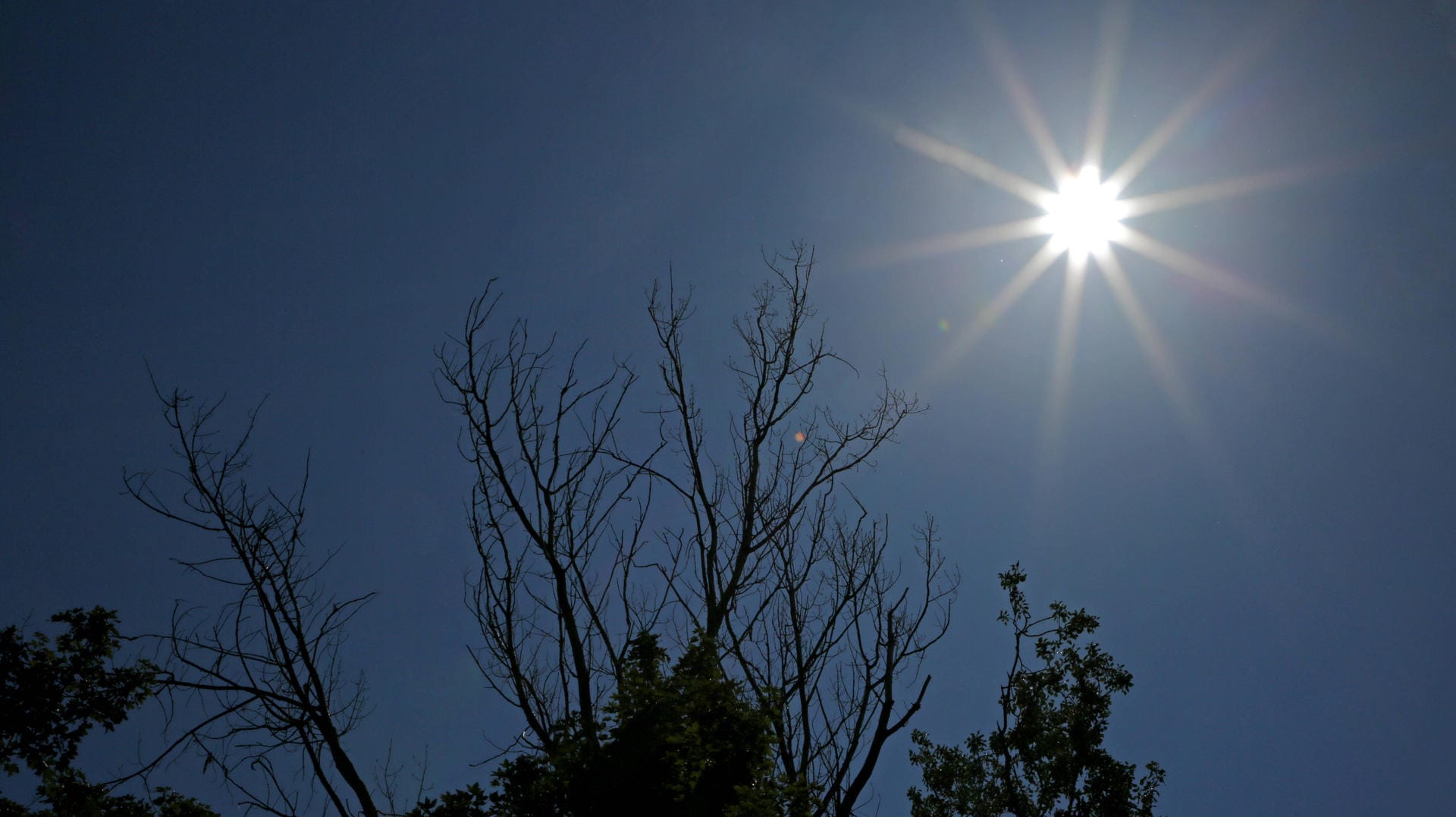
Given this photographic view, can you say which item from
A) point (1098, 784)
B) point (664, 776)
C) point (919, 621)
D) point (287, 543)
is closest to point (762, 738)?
point (664, 776)

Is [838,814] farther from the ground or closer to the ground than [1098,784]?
closer to the ground

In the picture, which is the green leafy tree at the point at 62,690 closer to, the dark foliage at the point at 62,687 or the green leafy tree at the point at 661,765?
the dark foliage at the point at 62,687

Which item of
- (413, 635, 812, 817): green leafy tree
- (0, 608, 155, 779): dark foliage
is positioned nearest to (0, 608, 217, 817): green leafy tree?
(0, 608, 155, 779): dark foliage

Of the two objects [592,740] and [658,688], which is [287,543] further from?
[658,688]

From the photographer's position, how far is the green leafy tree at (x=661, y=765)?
4.74 metres

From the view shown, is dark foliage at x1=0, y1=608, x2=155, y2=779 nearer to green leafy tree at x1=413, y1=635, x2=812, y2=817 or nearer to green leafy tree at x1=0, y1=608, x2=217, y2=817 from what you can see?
green leafy tree at x1=0, y1=608, x2=217, y2=817

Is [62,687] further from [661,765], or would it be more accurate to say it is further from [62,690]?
[661,765]

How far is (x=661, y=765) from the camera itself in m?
4.82

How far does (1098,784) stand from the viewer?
8.55 m

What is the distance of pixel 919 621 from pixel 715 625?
237 centimetres

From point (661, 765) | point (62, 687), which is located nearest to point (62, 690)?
point (62, 687)

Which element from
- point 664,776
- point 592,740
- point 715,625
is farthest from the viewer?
point 715,625

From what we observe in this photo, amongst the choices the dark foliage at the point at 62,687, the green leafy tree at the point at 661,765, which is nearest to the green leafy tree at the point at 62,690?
the dark foliage at the point at 62,687

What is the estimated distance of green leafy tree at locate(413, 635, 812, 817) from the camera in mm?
4738
